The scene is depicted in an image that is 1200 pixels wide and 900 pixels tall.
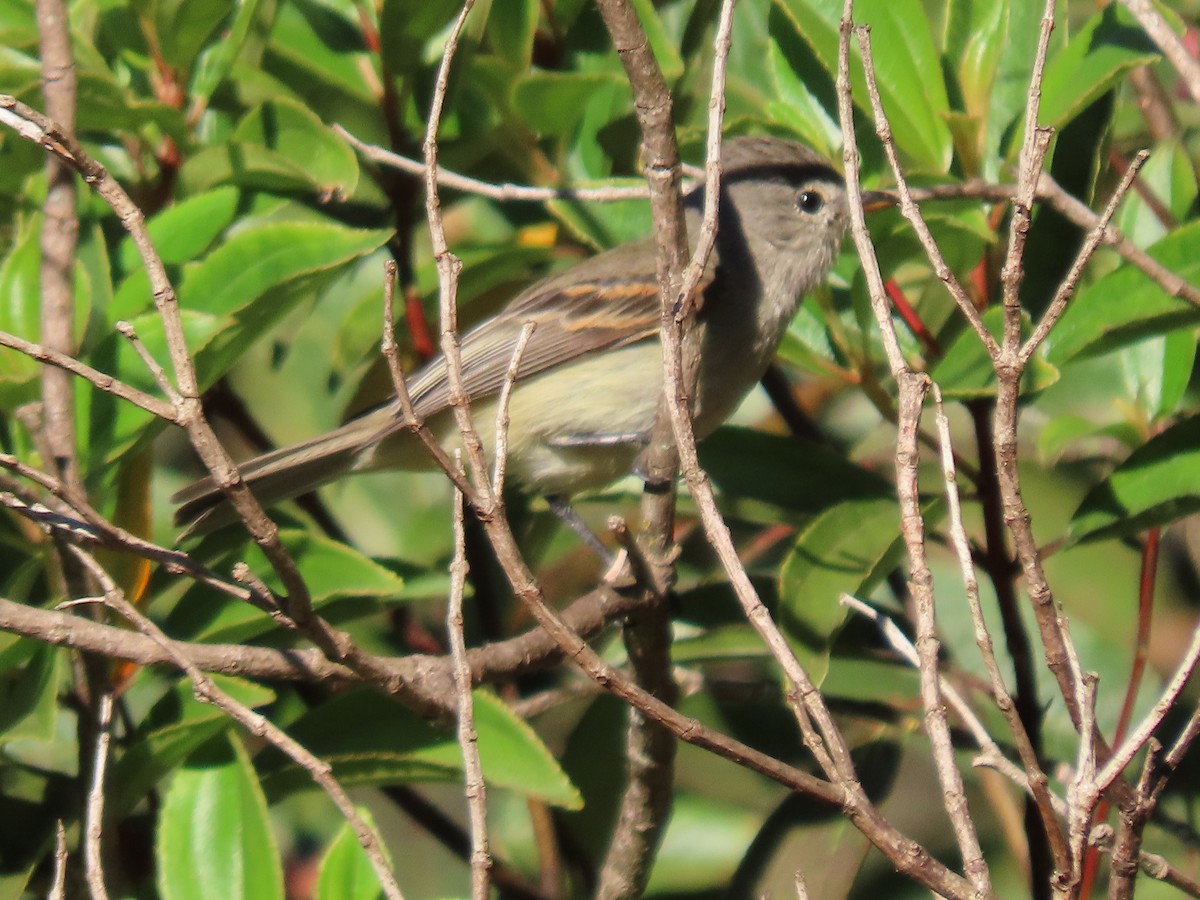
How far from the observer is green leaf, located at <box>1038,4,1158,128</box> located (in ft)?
7.94

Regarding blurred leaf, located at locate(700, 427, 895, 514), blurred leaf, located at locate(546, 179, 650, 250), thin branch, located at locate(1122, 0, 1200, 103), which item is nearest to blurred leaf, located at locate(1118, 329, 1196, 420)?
blurred leaf, located at locate(700, 427, 895, 514)

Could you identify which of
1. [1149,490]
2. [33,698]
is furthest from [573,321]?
[33,698]

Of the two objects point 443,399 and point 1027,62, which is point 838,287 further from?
point 443,399

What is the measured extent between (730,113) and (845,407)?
4.01ft

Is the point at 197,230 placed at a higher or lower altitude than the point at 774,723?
higher

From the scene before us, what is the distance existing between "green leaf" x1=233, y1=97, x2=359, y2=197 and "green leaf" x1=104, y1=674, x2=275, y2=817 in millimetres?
971

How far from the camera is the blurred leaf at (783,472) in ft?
9.56

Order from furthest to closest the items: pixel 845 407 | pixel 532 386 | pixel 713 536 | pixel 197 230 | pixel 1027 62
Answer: pixel 845 407 < pixel 532 386 < pixel 1027 62 < pixel 197 230 < pixel 713 536

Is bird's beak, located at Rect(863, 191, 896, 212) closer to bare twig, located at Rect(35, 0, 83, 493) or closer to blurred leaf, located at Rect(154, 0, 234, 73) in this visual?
blurred leaf, located at Rect(154, 0, 234, 73)

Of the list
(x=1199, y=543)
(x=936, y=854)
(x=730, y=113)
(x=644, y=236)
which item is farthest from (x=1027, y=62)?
(x=936, y=854)

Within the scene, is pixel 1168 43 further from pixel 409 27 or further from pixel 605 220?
pixel 409 27

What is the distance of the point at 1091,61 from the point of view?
2.52 metres

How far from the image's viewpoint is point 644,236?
3.09m

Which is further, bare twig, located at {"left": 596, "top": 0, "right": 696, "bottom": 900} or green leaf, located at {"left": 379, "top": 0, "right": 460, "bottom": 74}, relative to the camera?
green leaf, located at {"left": 379, "top": 0, "right": 460, "bottom": 74}
